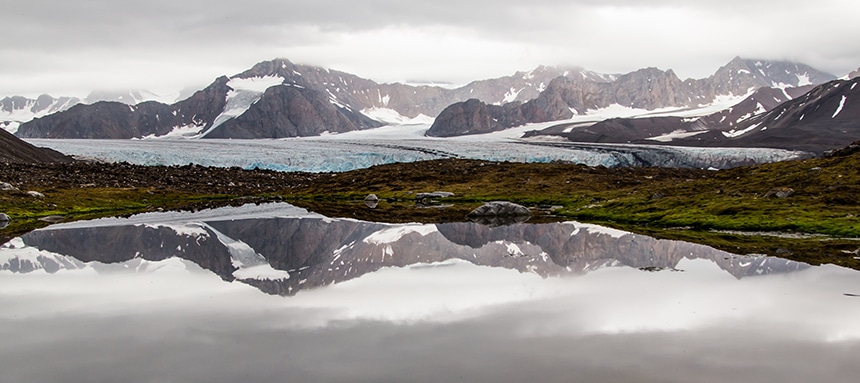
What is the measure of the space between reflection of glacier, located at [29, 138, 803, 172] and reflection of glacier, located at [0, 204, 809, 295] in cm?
7706

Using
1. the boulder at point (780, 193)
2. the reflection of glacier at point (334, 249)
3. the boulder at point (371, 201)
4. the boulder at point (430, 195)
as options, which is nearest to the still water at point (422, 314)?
the reflection of glacier at point (334, 249)

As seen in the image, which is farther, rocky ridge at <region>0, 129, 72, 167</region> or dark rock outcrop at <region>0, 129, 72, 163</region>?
dark rock outcrop at <region>0, 129, 72, 163</region>

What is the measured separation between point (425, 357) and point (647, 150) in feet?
520

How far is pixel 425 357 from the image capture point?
Answer: 1605cm

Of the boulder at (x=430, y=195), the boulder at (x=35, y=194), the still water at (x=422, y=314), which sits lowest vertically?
the boulder at (x=430, y=195)

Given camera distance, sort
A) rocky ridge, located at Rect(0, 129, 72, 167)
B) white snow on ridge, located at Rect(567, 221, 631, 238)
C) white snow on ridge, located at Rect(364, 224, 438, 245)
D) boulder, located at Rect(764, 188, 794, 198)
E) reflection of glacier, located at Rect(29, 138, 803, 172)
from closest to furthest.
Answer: white snow on ridge, located at Rect(364, 224, 438, 245) → white snow on ridge, located at Rect(567, 221, 631, 238) → boulder, located at Rect(764, 188, 794, 198) → rocky ridge, located at Rect(0, 129, 72, 167) → reflection of glacier, located at Rect(29, 138, 803, 172)

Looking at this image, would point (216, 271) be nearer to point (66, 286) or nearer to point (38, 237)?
point (66, 286)

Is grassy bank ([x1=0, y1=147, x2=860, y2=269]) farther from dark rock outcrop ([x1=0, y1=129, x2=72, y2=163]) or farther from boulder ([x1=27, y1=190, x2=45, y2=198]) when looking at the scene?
dark rock outcrop ([x1=0, y1=129, x2=72, y2=163])

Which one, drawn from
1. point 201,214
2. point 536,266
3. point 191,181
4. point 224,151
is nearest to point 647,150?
point 224,151

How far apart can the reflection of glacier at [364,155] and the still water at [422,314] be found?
90.5 metres

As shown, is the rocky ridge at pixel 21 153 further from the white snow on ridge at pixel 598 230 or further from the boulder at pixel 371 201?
the white snow on ridge at pixel 598 230

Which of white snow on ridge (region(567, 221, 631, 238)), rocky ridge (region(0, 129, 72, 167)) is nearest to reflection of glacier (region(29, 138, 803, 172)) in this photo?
rocky ridge (region(0, 129, 72, 167))

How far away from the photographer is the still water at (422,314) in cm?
1527

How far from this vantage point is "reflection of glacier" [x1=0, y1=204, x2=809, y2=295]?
1157 inches
